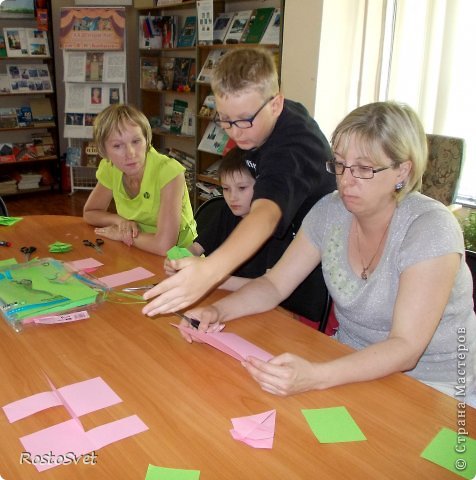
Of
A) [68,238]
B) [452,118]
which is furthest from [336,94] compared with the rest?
[68,238]

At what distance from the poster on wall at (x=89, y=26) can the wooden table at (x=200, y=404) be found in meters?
4.70

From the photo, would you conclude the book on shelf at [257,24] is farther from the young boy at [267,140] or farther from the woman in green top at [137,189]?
the young boy at [267,140]

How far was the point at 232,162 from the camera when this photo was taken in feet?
6.41

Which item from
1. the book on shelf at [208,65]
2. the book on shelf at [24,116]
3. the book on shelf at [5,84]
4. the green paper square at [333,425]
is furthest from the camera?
the book on shelf at [24,116]

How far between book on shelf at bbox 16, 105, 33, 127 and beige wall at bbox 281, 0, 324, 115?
3332 millimetres

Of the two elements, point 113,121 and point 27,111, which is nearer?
point 113,121

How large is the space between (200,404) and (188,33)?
4717 mm

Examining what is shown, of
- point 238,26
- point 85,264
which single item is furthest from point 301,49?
point 85,264

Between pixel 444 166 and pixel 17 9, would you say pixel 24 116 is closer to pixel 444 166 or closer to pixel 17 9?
pixel 17 9

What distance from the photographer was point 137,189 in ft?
7.85

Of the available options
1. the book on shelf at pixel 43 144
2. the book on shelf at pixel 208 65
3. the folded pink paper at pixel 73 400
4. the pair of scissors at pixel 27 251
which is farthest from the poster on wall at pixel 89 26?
the folded pink paper at pixel 73 400

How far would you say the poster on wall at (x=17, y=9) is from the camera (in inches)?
214

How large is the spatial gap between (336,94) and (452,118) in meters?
0.81

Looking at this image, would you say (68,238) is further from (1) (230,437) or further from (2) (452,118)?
(2) (452,118)
